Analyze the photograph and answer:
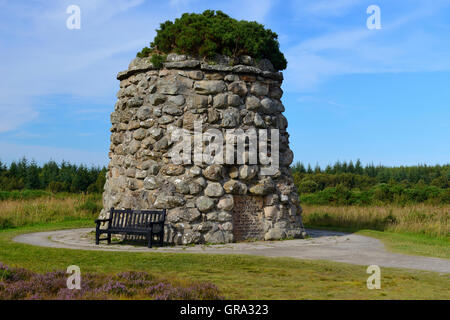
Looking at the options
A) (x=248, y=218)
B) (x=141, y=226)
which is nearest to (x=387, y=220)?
(x=248, y=218)

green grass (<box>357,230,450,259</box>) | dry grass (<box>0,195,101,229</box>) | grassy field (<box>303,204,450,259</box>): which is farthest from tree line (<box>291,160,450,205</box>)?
dry grass (<box>0,195,101,229</box>)

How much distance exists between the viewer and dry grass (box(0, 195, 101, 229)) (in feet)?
54.7

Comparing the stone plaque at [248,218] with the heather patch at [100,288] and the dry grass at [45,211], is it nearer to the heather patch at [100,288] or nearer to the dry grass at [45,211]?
the heather patch at [100,288]

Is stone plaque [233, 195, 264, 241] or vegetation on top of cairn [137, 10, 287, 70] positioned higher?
vegetation on top of cairn [137, 10, 287, 70]

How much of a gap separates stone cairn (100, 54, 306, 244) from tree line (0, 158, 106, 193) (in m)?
18.4

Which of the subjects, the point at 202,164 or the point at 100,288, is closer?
the point at 100,288

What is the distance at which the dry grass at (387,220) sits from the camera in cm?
1495

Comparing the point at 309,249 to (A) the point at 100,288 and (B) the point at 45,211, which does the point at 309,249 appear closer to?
(A) the point at 100,288

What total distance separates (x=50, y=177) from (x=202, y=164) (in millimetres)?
29051

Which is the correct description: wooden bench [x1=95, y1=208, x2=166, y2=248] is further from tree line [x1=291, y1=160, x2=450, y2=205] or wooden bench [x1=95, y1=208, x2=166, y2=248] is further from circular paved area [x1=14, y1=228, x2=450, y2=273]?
tree line [x1=291, y1=160, x2=450, y2=205]

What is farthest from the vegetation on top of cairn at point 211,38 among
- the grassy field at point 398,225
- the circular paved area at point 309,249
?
the grassy field at point 398,225

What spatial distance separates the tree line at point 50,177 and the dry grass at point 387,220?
16.3 m

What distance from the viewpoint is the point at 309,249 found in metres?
10.4

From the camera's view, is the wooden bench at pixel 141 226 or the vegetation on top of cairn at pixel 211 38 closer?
the wooden bench at pixel 141 226
